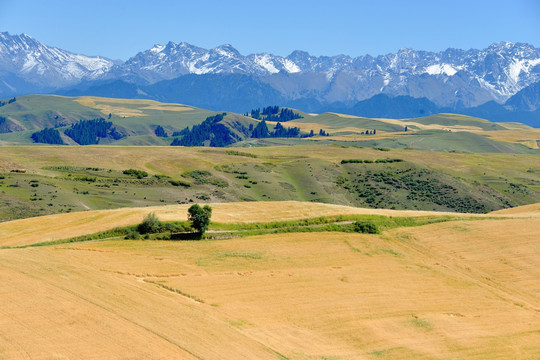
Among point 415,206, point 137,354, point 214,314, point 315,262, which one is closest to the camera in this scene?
point 137,354

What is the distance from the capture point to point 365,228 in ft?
275

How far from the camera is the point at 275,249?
73.1m

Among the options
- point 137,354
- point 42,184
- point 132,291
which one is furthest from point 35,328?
point 42,184

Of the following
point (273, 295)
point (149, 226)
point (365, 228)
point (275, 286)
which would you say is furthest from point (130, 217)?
point (273, 295)

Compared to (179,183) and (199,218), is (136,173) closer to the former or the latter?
(179,183)

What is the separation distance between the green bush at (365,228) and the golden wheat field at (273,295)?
2.12 m

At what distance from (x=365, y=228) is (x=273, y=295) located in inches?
1143

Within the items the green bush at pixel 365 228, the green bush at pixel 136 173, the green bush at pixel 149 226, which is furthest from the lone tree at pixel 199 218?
Answer: the green bush at pixel 136 173

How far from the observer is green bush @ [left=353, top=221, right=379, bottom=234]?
83.5 m

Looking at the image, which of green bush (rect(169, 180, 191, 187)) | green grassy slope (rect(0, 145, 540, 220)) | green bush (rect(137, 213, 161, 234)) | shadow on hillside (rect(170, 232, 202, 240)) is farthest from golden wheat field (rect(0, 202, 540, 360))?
green bush (rect(169, 180, 191, 187))

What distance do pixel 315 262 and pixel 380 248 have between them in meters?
10.9

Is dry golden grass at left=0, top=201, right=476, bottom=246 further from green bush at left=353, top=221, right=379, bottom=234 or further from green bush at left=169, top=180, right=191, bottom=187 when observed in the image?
green bush at left=169, top=180, right=191, bottom=187

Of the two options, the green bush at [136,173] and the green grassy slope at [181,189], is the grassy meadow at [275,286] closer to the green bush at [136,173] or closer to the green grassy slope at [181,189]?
the green grassy slope at [181,189]

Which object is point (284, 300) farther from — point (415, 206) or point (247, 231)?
point (415, 206)
